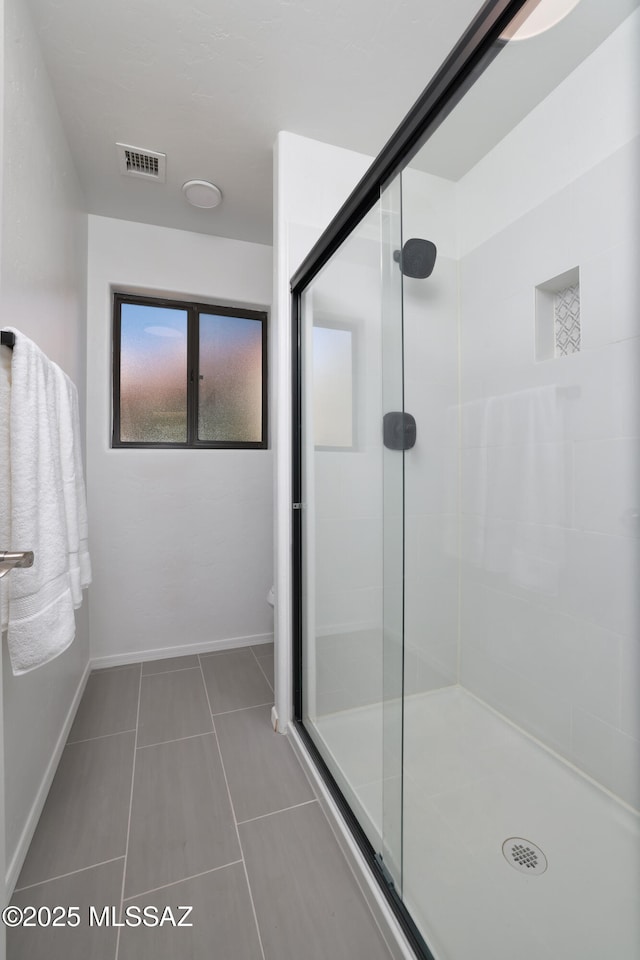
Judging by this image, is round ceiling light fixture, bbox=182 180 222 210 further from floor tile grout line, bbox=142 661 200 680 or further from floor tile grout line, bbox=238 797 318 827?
floor tile grout line, bbox=238 797 318 827

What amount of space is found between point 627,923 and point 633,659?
0.48m

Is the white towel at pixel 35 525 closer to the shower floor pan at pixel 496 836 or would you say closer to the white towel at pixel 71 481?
the white towel at pixel 71 481

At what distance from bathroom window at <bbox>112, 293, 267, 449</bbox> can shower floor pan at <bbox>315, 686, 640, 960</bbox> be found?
6.20ft

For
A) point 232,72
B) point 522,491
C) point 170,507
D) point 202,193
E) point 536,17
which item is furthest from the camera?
point 170,507

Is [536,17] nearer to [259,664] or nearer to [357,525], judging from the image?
[357,525]

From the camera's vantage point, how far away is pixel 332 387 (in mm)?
1519

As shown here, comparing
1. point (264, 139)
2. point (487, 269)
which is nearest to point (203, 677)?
point (487, 269)

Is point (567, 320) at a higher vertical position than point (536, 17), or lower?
lower

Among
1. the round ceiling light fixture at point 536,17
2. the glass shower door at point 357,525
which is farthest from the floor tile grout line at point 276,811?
the round ceiling light fixture at point 536,17

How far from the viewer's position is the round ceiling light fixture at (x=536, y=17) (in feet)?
2.27

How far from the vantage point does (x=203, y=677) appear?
7.34 ft

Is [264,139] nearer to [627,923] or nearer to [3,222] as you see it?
[3,222]

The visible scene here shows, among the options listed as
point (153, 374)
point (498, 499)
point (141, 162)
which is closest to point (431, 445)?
point (498, 499)

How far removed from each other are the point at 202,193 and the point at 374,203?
1284 mm
